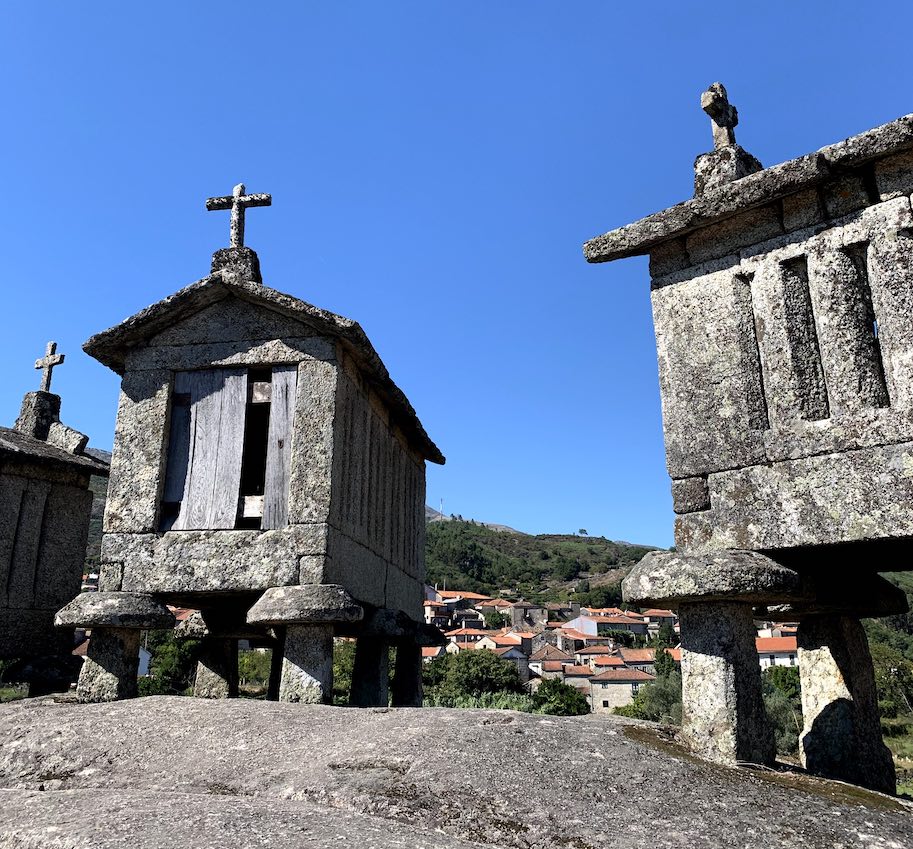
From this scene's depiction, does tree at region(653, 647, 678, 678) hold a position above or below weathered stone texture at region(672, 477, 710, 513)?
below

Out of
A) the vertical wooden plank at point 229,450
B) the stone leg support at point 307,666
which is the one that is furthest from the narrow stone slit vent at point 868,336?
the vertical wooden plank at point 229,450

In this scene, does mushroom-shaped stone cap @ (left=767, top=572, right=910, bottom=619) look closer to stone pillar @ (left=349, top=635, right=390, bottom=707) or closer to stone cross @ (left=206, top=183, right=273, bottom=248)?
stone pillar @ (left=349, top=635, right=390, bottom=707)

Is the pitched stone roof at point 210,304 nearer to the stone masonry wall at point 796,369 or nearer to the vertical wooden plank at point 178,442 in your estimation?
the vertical wooden plank at point 178,442

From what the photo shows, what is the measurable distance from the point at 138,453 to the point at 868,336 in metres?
5.53

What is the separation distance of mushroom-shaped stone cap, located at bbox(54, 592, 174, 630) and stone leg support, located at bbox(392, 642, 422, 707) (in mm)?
3045

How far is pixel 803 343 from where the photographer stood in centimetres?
423

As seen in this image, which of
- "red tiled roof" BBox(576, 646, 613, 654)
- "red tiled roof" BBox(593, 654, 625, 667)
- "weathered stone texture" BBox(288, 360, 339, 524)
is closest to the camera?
"weathered stone texture" BBox(288, 360, 339, 524)

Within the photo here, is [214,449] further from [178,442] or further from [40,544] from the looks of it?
[40,544]

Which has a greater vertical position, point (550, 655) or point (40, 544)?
point (40, 544)

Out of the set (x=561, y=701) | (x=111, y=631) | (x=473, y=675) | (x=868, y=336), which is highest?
(x=868, y=336)

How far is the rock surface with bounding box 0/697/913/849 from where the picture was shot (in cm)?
302

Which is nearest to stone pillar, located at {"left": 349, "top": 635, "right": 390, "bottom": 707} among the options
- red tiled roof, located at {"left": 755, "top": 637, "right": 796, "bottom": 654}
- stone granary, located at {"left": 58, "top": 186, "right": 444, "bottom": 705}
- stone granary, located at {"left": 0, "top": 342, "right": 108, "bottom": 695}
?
stone granary, located at {"left": 58, "top": 186, "right": 444, "bottom": 705}

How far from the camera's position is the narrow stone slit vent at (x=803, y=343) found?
13.6ft

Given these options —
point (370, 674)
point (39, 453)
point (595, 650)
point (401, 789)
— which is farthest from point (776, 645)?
point (401, 789)
